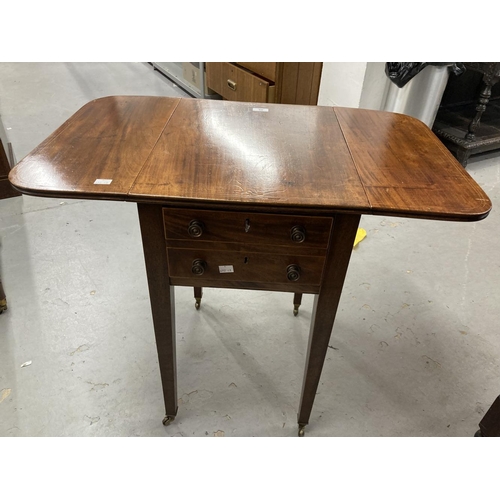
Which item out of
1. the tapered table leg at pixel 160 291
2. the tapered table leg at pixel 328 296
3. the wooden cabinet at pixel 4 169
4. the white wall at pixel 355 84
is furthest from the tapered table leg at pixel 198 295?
the white wall at pixel 355 84

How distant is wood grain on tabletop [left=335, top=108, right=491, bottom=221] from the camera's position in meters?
0.87

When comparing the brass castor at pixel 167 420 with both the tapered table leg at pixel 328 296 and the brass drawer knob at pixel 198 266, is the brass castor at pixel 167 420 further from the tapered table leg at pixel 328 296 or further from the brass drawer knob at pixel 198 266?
the brass drawer knob at pixel 198 266

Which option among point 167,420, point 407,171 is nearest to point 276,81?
point 407,171

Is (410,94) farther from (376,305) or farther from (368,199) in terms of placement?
(368,199)

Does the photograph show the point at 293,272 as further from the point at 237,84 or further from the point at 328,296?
the point at 237,84

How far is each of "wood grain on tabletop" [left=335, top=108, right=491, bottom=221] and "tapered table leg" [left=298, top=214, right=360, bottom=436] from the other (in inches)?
3.7

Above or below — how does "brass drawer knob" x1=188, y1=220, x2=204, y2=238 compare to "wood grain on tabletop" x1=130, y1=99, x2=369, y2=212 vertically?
below

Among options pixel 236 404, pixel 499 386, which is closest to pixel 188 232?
pixel 236 404

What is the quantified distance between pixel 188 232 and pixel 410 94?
7.01 ft

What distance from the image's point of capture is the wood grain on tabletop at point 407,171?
0.87 meters

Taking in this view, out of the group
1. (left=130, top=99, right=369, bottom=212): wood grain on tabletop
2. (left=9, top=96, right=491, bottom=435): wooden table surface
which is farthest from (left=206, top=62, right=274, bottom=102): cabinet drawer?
(left=9, top=96, right=491, bottom=435): wooden table surface

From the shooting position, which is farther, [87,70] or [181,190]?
[87,70]

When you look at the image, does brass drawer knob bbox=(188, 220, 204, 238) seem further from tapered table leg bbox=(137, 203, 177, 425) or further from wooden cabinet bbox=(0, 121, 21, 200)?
wooden cabinet bbox=(0, 121, 21, 200)

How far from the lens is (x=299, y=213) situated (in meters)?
0.91
